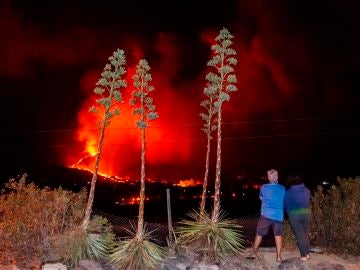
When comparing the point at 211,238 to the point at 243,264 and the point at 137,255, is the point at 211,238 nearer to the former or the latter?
the point at 243,264

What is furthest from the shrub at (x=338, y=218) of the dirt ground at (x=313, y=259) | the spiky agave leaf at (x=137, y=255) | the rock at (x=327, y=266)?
the spiky agave leaf at (x=137, y=255)

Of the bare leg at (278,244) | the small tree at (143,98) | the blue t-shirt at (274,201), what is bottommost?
the bare leg at (278,244)

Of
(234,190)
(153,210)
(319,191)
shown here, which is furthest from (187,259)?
(234,190)

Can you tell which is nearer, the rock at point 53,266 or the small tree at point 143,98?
the rock at point 53,266

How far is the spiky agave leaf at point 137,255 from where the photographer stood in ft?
36.1

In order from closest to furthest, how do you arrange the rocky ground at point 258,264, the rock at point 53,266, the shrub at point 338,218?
the rock at point 53,266 → the rocky ground at point 258,264 → the shrub at point 338,218

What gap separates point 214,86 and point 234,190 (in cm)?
7572

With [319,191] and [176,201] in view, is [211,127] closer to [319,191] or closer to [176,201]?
[319,191]

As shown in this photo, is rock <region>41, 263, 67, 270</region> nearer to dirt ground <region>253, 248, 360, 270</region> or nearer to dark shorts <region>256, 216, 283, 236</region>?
dark shorts <region>256, 216, 283, 236</region>

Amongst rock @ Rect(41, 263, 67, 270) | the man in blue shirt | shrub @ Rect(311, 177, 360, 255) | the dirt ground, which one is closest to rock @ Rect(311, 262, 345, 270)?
the dirt ground

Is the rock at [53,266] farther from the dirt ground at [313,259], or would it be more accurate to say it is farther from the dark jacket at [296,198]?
the dark jacket at [296,198]

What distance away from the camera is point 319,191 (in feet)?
46.3

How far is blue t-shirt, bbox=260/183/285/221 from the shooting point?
38.8ft

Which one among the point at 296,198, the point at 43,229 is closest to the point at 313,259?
the point at 296,198
